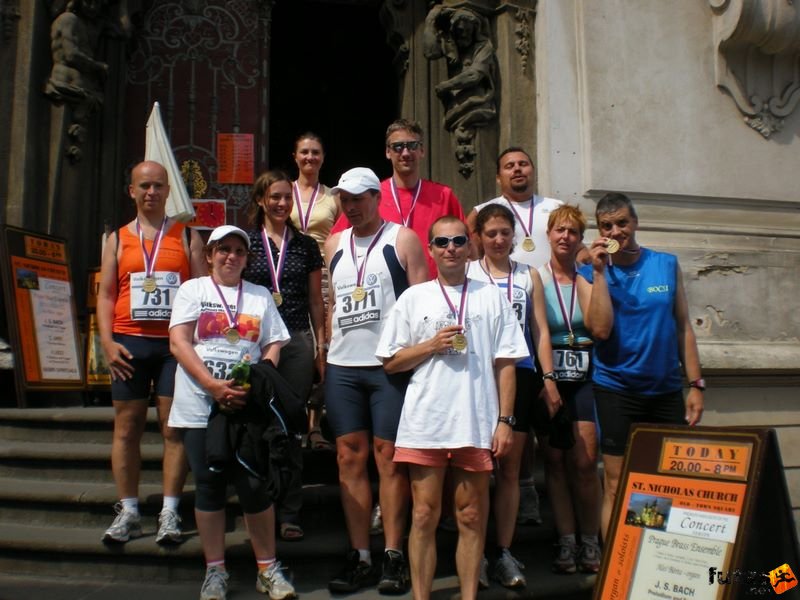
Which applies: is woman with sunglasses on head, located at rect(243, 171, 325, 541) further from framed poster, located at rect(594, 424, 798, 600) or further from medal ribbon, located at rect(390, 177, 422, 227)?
framed poster, located at rect(594, 424, 798, 600)

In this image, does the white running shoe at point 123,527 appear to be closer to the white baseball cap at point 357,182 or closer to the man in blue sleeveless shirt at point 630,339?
the white baseball cap at point 357,182

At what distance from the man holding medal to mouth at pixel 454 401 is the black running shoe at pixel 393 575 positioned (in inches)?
9.5

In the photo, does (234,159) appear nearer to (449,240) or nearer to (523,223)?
(523,223)

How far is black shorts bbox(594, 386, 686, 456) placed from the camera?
438 cm

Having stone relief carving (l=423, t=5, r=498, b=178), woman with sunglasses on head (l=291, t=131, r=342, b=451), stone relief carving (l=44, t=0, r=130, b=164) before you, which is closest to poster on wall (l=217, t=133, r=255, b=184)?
stone relief carving (l=44, t=0, r=130, b=164)

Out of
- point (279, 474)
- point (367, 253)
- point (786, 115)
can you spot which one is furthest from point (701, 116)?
point (279, 474)

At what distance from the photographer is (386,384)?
4266 mm

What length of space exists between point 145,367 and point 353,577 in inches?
62.2

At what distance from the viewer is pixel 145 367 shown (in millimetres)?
4648

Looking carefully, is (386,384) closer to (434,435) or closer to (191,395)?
(434,435)

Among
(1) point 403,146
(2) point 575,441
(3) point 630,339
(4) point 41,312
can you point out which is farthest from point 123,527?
(4) point 41,312

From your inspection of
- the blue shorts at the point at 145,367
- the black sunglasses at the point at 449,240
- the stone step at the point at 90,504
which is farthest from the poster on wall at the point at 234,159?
the black sunglasses at the point at 449,240

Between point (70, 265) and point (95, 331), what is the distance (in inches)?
24.1

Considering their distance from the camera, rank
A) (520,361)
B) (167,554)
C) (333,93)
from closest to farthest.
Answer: (520,361) < (167,554) < (333,93)
